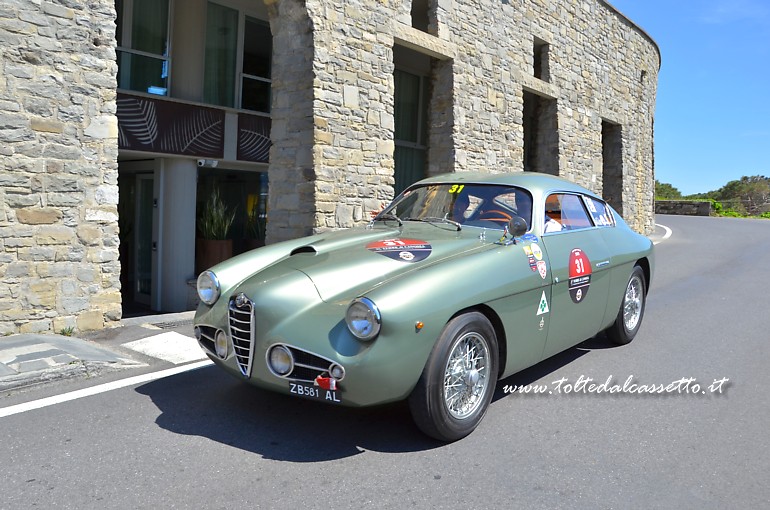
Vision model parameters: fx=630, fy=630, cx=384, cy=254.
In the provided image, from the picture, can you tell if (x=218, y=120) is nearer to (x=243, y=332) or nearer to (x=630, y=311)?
(x=630, y=311)

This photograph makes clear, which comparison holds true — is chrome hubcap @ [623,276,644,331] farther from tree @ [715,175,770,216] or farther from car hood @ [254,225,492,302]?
tree @ [715,175,770,216]

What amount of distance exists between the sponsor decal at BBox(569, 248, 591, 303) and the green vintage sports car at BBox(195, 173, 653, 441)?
1 centimetres

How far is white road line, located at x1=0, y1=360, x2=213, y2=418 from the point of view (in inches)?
162

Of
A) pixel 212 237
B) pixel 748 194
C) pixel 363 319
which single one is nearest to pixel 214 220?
pixel 212 237

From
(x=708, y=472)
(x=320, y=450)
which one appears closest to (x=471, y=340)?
(x=320, y=450)

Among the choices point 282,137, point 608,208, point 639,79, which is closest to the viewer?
point 608,208

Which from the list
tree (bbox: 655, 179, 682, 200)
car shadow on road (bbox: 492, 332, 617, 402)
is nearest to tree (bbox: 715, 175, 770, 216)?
tree (bbox: 655, 179, 682, 200)

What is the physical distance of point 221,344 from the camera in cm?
383

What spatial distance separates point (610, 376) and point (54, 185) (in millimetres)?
5644

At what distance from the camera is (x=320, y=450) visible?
349 centimetres

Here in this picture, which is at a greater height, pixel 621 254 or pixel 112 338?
pixel 621 254

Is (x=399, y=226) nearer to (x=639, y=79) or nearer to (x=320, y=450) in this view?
(x=320, y=450)

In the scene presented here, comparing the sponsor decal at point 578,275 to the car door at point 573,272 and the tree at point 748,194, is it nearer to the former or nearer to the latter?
the car door at point 573,272

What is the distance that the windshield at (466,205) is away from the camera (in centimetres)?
475
